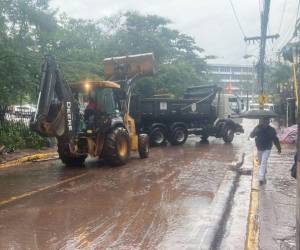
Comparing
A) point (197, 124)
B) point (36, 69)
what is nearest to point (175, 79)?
point (197, 124)

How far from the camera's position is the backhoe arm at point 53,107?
1243cm

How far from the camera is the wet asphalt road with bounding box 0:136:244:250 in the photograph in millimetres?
6770

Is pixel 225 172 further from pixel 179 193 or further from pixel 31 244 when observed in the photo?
pixel 31 244

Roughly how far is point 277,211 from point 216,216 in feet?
3.87

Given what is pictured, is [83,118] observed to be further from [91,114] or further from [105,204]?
[105,204]

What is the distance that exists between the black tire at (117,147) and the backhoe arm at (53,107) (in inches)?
50.1

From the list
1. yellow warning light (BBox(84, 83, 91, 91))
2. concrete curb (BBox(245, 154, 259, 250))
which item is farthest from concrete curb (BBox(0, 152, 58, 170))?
concrete curb (BBox(245, 154, 259, 250))

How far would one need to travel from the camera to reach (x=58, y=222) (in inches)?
301

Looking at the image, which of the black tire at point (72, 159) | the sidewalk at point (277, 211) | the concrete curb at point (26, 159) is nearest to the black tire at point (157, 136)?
the concrete curb at point (26, 159)

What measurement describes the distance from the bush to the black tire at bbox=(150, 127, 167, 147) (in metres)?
4.78

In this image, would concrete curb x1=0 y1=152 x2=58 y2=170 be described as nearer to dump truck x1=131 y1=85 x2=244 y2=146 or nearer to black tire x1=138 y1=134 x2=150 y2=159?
black tire x1=138 y1=134 x2=150 y2=159

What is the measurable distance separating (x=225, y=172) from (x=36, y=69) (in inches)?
307

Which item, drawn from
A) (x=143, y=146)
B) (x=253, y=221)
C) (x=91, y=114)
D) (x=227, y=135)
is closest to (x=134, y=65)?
(x=143, y=146)

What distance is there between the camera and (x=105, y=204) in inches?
357
